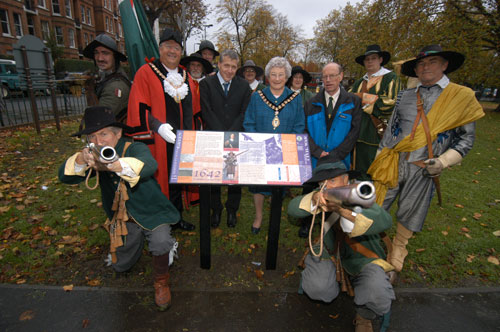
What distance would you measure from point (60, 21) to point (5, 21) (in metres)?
8.59

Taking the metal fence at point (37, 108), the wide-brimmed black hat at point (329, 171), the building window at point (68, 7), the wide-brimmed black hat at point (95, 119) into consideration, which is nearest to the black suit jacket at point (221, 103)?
the wide-brimmed black hat at point (95, 119)

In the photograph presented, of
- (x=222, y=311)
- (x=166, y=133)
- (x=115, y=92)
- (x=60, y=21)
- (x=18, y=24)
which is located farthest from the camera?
(x=60, y=21)

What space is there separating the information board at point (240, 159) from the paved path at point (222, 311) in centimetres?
130

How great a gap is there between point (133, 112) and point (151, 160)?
1.02 metres

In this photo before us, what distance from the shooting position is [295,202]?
2.58 metres

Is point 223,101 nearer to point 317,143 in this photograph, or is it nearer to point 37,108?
point 317,143

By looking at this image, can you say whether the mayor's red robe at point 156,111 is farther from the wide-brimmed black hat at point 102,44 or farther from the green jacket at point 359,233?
the green jacket at point 359,233

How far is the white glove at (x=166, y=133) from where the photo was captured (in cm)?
332

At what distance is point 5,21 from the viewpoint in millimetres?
26031

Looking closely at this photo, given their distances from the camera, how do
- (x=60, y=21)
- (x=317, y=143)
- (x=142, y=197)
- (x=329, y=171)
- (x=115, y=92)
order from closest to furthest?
(x=329, y=171), (x=142, y=197), (x=115, y=92), (x=317, y=143), (x=60, y=21)

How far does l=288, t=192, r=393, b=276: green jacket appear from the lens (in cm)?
227

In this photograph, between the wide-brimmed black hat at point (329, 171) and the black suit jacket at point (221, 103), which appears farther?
the black suit jacket at point (221, 103)

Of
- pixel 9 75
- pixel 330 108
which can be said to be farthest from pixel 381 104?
pixel 9 75

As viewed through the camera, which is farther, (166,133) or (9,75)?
(9,75)
